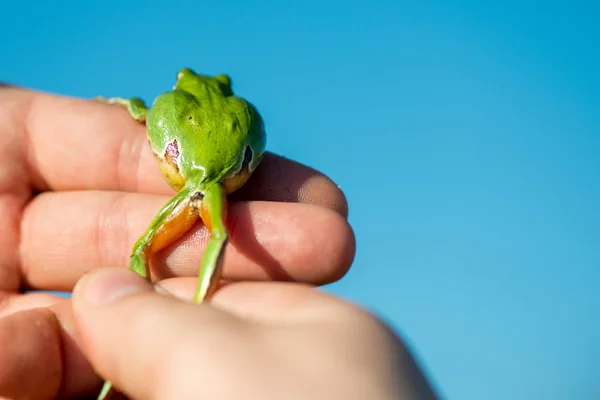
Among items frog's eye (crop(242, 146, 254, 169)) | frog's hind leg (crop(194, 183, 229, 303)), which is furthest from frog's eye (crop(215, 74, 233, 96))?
frog's hind leg (crop(194, 183, 229, 303))

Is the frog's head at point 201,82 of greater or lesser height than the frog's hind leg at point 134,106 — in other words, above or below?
above

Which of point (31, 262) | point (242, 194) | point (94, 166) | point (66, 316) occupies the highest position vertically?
point (242, 194)

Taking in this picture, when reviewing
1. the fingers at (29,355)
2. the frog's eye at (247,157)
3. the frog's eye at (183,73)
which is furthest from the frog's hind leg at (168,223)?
the frog's eye at (183,73)

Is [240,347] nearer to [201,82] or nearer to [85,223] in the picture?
[85,223]

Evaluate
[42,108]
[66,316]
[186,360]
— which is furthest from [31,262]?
[186,360]

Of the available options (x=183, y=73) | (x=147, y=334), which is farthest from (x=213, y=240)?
(x=183, y=73)

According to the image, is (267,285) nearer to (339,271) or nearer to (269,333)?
(269,333)

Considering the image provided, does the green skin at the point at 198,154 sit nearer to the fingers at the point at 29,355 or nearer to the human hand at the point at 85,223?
the human hand at the point at 85,223
